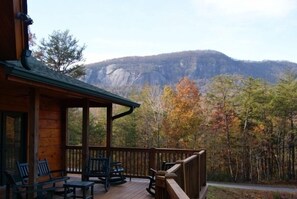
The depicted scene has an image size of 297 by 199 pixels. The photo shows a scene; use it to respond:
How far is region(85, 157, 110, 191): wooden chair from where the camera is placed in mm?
7590

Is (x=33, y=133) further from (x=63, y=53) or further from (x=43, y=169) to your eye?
(x=63, y=53)

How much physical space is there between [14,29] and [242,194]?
11690mm

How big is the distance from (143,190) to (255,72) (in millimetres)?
33202

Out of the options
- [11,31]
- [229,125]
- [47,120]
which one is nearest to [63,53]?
[229,125]

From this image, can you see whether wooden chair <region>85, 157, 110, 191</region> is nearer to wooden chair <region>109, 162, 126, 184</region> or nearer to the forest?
wooden chair <region>109, 162, 126, 184</region>

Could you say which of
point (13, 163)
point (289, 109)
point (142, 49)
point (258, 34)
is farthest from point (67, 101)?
point (142, 49)

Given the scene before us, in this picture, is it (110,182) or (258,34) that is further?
(258,34)

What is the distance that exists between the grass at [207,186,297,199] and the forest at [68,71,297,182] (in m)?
3.34

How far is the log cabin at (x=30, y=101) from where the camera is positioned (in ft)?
8.89

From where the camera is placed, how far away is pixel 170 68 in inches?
1561

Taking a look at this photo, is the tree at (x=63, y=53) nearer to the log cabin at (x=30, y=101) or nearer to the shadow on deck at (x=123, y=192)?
the log cabin at (x=30, y=101)

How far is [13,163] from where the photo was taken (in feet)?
24.5

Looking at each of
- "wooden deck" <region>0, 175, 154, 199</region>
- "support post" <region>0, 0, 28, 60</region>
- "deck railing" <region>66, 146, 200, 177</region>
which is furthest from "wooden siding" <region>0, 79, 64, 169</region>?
"support post" <region>0, 0, 28, 60</region>

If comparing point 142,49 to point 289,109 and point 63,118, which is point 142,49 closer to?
point 289,109
